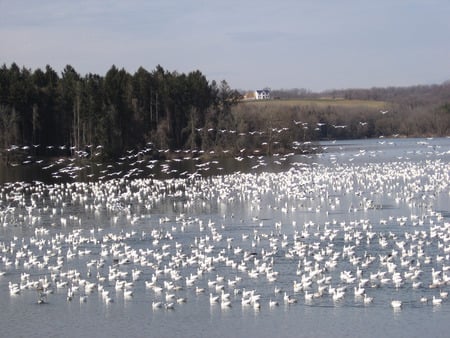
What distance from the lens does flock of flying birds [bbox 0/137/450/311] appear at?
25403mm

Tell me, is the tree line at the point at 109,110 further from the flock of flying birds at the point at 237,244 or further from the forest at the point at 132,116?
the flock of flying birds at the point at 237,244

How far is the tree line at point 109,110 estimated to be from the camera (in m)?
89.2

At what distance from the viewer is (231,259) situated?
30125 millimetres

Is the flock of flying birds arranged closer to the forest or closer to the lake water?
the lake water

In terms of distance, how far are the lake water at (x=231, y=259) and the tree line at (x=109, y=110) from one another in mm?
33914

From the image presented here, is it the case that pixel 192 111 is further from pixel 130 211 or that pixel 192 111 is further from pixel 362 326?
pixel 362 326

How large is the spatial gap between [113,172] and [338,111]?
7284 centimetres

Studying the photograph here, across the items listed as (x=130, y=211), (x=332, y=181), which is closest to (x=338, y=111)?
Answer: (x=332, y=181)

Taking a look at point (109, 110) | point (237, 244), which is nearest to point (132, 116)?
point (109, 110)

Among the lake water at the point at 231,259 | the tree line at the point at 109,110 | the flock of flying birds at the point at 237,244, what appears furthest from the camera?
the tree line at the point at 109,110

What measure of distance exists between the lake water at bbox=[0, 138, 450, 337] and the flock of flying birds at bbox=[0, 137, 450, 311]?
0.24ft

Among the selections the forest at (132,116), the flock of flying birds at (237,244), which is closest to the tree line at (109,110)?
the forest at (132,116)

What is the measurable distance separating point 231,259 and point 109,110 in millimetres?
62939

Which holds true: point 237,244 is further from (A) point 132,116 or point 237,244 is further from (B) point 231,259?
(A) point 132,116
